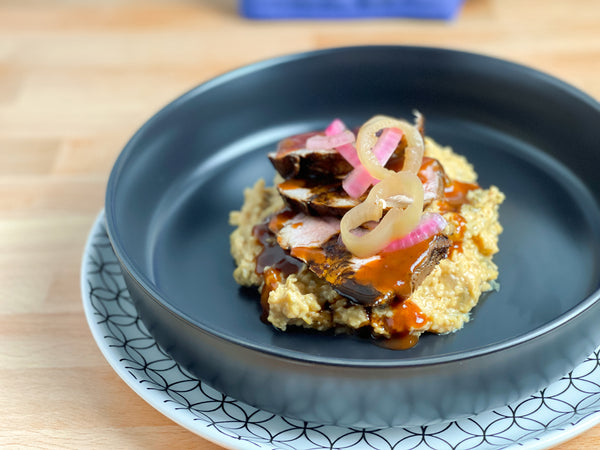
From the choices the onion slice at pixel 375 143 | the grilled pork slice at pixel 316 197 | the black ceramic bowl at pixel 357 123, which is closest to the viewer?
the black ceramic bowl at pixel 357 123

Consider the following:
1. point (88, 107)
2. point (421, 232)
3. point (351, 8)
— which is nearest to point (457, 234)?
point (421, 232)

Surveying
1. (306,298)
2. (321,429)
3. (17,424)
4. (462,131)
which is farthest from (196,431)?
(462,131)

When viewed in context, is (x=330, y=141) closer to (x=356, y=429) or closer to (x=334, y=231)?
(x=334, y=231)

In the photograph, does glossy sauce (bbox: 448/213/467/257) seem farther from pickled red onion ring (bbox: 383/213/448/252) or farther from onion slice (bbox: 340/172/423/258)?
onion slice (bbox: 340/172/423/258)

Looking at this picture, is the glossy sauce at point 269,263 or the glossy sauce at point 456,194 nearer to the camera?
the glossy sauce at point 269,263

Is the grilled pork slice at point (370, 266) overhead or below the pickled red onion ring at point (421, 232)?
below

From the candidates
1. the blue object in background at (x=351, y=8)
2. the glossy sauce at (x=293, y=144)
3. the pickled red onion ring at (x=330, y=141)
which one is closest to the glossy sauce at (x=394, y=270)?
the pickled red onion ring at (x=330, y=141)

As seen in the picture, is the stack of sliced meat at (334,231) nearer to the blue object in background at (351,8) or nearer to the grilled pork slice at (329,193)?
the grilled pork slice at (329,193)
